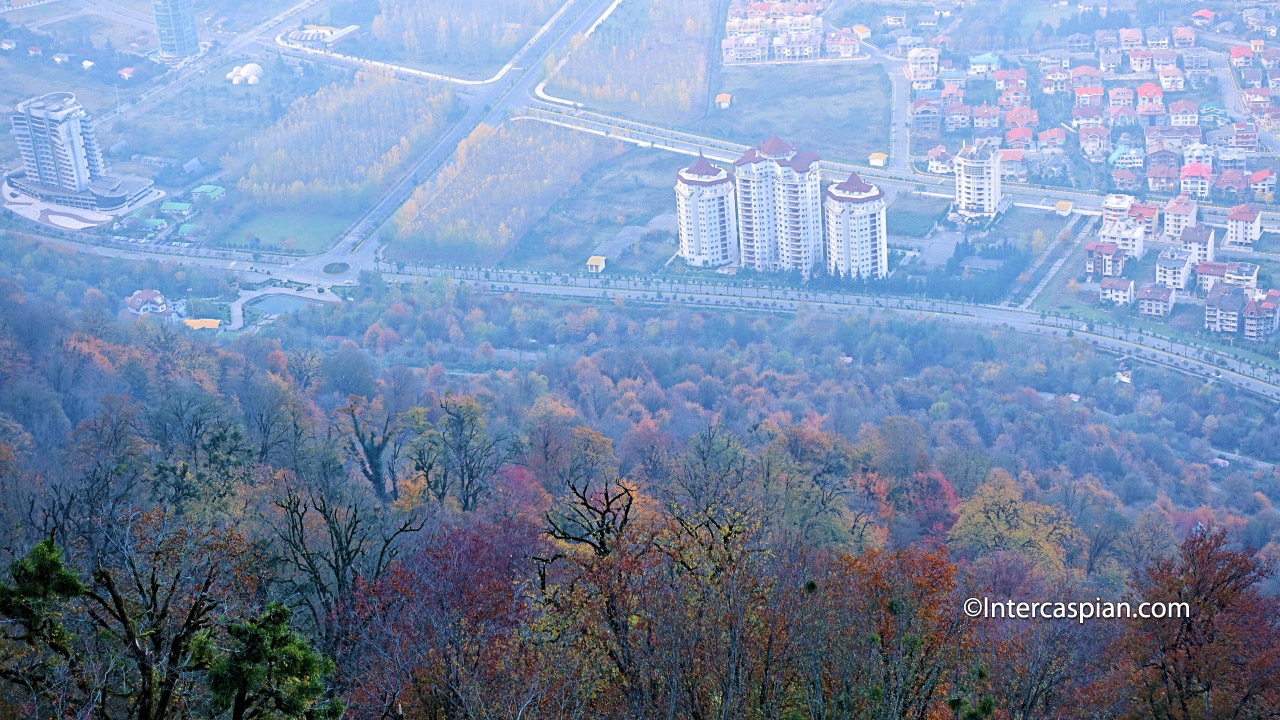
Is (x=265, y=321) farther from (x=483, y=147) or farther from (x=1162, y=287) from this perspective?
(x=1162, y=287)

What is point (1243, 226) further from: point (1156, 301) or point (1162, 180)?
point (1156, 301)

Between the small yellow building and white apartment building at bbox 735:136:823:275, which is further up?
white apartment building at bbox 735:136:823:275

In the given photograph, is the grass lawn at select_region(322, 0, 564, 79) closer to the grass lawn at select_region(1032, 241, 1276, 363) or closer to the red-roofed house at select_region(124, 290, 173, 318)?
the red-roofed house at select_region(124, 290, 173, 318)

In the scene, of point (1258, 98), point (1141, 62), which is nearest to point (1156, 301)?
point (1258, 98)

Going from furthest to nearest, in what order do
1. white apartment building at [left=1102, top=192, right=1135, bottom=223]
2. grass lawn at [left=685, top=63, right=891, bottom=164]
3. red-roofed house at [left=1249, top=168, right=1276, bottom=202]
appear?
grass lawn at [left=685, top=63, right=891, bottom=164] < red-roofed house at [left=1249, top=168, right=1276, bottom=202] < white apartment building at [left=1102, top=192, right=1135, bottom=223]

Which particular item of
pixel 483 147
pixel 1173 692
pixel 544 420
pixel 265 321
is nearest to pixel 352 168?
pixel 483 147

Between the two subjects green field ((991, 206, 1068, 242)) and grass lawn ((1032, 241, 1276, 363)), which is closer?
grass lawn ((1032, 241, 1276, 363))

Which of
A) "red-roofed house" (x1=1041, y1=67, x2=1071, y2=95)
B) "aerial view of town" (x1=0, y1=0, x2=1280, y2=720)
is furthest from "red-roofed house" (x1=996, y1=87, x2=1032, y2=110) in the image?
"red-roofed house" (x1=1041, y1=67, x2=1071, y2=95)
